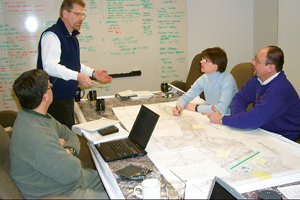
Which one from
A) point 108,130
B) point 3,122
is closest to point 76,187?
point 108,130

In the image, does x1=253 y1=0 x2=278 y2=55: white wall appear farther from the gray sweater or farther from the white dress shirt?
the gray sweater

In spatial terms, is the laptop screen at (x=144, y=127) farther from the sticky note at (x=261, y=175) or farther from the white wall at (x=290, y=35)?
the white wall at (x=290, y=35)

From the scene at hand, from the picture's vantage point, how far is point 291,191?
1.04m

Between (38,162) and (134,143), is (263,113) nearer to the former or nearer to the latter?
(134,143)

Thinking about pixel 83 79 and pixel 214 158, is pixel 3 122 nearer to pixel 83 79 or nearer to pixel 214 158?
pixel 83 79

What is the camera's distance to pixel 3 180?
49.0 inches

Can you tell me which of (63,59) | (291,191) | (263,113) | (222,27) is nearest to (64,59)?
(63,59)

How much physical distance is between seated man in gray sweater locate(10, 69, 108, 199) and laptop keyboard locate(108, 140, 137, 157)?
23cm

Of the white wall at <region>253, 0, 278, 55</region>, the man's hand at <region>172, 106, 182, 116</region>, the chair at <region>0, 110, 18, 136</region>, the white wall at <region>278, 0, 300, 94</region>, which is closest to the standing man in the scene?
the man's hand at <region>172, 106, 182, 116</region>

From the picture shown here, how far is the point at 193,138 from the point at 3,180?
1.06 metres

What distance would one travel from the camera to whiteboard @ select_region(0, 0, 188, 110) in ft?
12.2

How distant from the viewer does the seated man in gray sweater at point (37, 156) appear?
1.24 meters

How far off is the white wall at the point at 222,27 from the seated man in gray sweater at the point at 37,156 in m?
3.53

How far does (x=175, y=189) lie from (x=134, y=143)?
0.56 meters
